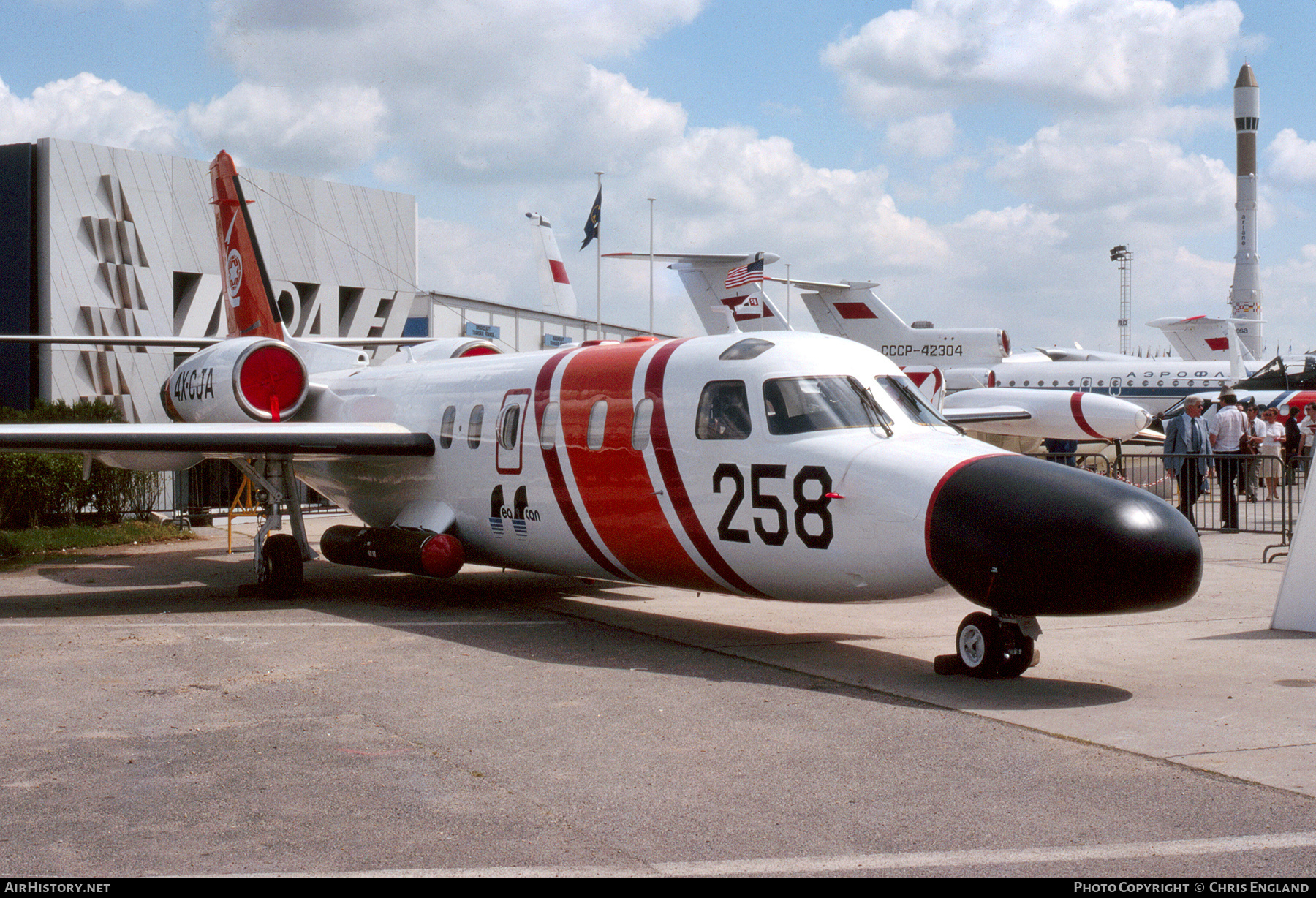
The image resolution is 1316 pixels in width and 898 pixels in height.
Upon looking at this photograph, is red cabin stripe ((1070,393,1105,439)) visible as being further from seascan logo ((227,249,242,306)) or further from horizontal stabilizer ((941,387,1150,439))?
seascan logo ((227,249,242,306))

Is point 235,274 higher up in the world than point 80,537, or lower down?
higher up

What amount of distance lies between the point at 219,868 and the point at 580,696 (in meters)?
3.05

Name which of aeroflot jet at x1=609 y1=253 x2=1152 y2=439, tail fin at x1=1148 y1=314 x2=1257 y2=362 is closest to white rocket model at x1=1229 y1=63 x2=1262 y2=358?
tail fin at x1=1148 y1=314 x2=1257 y2=362

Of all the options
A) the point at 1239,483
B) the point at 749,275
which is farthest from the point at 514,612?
the point at 1239,483

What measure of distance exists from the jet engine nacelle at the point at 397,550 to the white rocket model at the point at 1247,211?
65.5 m

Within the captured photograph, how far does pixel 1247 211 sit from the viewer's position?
69312 mm

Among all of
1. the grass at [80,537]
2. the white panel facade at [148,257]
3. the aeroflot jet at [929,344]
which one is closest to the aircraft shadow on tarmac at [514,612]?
the grass at [80,537]

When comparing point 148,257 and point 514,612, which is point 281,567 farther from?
point 148,257

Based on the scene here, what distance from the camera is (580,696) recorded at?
6945 millimetres

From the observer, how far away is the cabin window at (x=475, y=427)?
11016mm

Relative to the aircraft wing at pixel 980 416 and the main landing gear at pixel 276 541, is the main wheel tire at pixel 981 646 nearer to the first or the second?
the aircraft wing at pixel 980 416

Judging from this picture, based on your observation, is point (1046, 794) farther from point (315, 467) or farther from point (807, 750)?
point (315, 467)

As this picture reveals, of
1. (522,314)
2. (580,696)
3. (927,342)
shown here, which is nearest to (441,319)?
(522,314)

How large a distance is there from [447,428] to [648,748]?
6.26 metres
